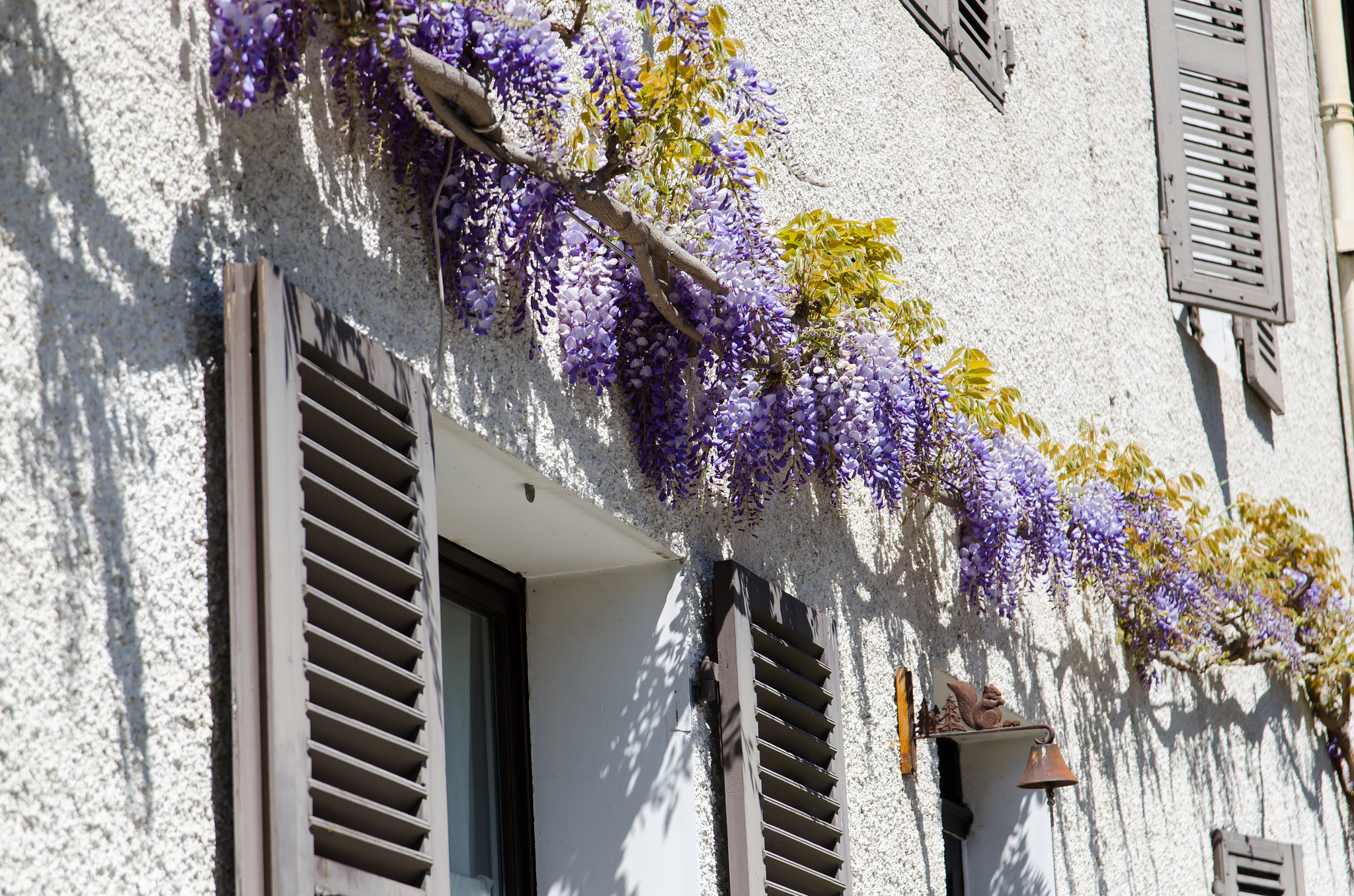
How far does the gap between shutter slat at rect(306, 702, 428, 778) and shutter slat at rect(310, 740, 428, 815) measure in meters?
0.02

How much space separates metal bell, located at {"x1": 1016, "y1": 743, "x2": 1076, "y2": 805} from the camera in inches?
158

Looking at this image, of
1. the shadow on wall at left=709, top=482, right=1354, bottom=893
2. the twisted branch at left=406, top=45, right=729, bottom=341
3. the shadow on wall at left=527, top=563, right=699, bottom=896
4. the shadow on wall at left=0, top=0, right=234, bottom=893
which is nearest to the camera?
the shadow on wall at left=0, top=0, right=234, bottom=893

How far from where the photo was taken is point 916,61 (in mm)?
4727

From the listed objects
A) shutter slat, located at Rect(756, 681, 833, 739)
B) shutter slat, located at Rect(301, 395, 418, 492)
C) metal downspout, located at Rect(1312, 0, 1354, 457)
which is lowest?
shutter slat, located at Rect(756, 681, 833, 739)

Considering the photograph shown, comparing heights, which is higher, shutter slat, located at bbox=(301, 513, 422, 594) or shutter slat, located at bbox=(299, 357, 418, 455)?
shutter slat, located at bbox=(299, 357, 418, 455)

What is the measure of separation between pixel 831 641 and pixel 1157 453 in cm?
294

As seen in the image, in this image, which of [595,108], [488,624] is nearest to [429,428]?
[595,108]

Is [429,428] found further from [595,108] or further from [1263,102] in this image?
[1263,102]

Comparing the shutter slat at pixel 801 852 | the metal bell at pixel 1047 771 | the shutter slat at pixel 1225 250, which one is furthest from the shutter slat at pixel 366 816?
the shutter slat at pixel 1225 250

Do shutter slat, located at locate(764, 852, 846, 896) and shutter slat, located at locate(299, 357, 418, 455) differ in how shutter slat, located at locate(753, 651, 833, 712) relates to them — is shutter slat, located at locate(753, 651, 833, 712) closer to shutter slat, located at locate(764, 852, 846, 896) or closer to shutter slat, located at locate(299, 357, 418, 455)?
shutter slat, located at locate(764, 852, 846, 896)

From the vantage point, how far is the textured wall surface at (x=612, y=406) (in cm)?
172

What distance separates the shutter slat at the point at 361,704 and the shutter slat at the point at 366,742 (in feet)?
0.04

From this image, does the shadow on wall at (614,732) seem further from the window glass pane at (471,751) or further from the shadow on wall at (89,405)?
the shadow on wall at (89,405)

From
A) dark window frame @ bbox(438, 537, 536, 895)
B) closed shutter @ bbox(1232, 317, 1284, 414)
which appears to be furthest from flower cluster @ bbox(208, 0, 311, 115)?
closed shutter @ bbox(1232, 317, 1284, 414)
